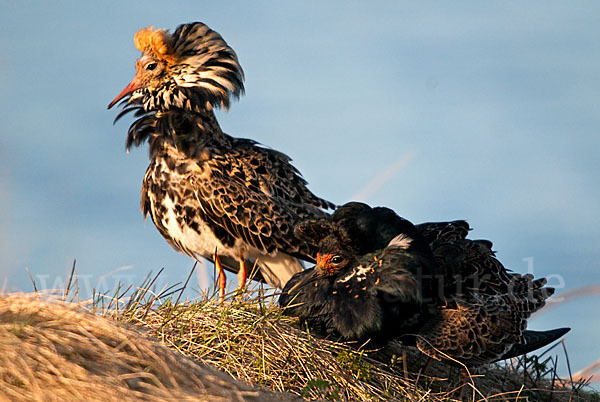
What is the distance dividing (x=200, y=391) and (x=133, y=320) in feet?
8.21

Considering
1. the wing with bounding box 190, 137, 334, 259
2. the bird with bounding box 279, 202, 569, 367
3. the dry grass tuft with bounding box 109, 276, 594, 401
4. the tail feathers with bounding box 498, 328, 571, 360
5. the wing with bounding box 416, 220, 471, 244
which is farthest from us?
the wing with bounding box 190, 137, 334, 259

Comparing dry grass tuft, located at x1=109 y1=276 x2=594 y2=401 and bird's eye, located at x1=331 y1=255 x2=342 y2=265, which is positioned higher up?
bird's eye, located at x1=331 y1=255 x2=342 y2=265

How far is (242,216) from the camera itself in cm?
872

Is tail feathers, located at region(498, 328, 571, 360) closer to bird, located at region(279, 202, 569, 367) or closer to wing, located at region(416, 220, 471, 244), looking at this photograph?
bird, located at region(279, 202, 569, 367)

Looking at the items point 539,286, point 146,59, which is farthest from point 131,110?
point 539,286

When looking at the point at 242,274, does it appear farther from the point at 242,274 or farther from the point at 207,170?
the point at 207,170

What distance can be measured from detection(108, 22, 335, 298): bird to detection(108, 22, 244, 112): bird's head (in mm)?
12

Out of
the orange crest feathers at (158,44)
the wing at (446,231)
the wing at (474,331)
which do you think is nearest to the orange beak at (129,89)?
the orange crest feathers at (158,44)

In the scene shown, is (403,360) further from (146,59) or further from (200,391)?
(146,59)

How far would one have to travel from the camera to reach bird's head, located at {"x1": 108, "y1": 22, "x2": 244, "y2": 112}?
371 inches

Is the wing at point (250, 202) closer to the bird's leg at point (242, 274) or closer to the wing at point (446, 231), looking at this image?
the bird's leg at point (242, 274)

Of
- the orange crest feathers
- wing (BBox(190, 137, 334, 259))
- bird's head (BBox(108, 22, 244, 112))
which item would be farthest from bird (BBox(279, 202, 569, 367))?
the orange crest feathers

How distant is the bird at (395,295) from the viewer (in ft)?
22.3

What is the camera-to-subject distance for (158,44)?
959 cm
